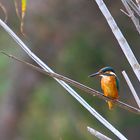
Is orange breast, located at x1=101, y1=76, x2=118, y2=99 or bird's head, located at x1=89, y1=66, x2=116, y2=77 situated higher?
bird's head, located at x1=89, y1=66, x2=116, y2=77

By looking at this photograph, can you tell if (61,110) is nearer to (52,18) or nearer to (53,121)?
(53,121)

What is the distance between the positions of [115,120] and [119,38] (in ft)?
17.1

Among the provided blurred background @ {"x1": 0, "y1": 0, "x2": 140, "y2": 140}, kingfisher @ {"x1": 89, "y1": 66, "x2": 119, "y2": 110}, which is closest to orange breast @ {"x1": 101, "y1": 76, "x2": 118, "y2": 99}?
kingfisher @ {"x1": 89, "y1": 66, "x2": 119, "y2": 110}

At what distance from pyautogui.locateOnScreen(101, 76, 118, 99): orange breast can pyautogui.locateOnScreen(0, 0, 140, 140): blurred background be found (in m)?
4.35

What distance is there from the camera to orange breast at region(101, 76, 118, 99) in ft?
6.98

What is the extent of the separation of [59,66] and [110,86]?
5023 mm

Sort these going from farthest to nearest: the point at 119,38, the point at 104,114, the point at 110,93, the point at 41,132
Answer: the point at 41,132 < the point at 104,114 < the point at 110,93 < the point at 119,38

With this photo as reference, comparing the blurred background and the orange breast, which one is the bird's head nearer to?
the orange breast

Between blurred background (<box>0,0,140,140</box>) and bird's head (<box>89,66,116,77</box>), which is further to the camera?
blurred background (<box>0,0,140,140</box>)

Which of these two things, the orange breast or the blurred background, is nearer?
the orange breast

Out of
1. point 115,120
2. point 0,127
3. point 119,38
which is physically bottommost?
point 115,120

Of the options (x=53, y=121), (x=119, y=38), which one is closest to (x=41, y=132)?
(x=53, y=121)

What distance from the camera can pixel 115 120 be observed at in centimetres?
683

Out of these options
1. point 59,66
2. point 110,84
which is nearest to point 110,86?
point 110,84
